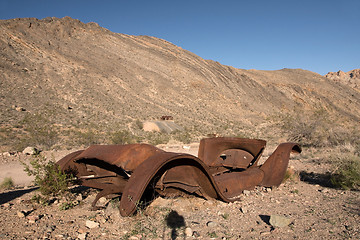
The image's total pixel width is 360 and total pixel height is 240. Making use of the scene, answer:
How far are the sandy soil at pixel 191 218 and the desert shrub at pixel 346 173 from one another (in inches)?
19.5

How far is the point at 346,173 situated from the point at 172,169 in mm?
4050

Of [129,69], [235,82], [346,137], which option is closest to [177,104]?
[129,69]

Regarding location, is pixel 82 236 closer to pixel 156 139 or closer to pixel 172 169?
pixel 172 169

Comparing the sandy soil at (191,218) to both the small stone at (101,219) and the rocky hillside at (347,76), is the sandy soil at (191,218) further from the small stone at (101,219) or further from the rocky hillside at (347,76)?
the rocky hillside at (347,76)

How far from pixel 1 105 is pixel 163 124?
13.4 m

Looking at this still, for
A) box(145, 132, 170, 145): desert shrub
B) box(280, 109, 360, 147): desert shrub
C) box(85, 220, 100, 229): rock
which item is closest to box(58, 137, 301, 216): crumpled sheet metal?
box(85, 220, 100, 229): rock

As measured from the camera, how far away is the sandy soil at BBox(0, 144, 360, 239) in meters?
3.19

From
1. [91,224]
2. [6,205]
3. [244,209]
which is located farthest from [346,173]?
[6,205]

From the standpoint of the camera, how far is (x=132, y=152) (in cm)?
373

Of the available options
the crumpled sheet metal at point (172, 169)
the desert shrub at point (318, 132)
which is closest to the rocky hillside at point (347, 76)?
the desert shrub at point (318, 132)

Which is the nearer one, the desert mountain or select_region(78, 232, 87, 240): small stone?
select_region(78, 232, 87, 240): small stone

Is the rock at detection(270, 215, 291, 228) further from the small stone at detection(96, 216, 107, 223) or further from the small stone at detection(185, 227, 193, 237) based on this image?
the small stone at detection(96, 216, 107, 223)

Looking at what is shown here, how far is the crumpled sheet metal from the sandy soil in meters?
0.24

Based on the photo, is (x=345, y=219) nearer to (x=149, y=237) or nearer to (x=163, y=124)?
(x=149, y=237)
